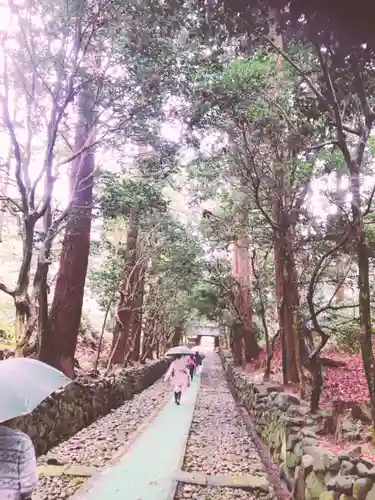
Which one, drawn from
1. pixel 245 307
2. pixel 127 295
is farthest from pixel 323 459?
pixel 245 307

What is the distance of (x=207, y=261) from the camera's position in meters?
18.0

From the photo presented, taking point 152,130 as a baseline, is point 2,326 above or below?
below

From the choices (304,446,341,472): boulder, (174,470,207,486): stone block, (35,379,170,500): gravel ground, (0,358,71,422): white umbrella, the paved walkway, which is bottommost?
(35,379,170,500): gravel ground

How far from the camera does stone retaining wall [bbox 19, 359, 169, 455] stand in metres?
7.14

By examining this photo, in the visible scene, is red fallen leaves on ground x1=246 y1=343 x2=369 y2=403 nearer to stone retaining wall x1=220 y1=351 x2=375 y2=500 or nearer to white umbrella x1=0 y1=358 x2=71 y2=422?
stone retaining wall x1=220 y1=351 x2=375 y2=500

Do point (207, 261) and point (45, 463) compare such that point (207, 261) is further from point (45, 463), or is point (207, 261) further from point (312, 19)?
point (312, 19)

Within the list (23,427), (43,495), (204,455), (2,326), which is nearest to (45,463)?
(23,427)

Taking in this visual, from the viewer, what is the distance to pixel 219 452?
7707mm

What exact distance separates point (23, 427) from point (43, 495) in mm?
1499

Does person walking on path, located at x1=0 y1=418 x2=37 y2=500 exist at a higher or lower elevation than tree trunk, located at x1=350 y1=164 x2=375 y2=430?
lower

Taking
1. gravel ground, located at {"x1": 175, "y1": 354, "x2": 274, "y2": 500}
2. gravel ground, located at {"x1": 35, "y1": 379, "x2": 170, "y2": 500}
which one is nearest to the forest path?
gravel ground, located at {"x1": 175, "y1": 354, "x2": 274, "y2": 500}

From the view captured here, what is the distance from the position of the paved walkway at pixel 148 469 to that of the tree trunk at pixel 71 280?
7.52 ft

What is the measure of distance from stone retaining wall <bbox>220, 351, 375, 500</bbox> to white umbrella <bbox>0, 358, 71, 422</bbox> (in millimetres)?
2437

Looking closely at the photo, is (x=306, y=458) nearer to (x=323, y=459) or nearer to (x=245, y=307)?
(x=323, y=459)
